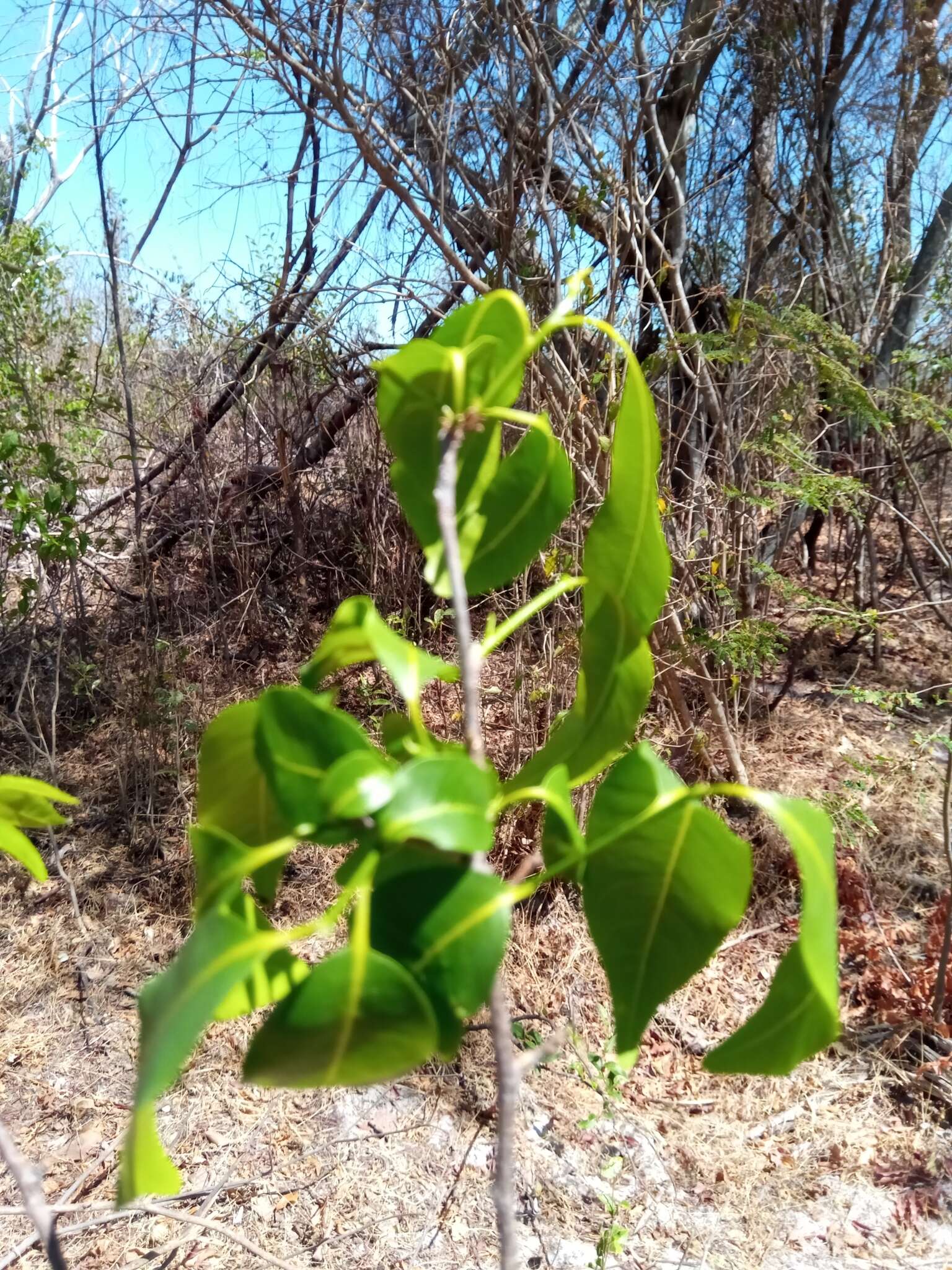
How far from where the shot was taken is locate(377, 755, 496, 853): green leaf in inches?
9.6

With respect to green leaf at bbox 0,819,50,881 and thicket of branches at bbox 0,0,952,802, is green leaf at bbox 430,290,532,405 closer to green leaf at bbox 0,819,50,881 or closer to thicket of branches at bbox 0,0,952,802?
green leaf at bbox 0,819,50,881

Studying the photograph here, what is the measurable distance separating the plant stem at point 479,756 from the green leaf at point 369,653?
0.01m

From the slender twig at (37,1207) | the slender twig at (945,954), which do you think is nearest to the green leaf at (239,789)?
the slender twig at (37,1207)

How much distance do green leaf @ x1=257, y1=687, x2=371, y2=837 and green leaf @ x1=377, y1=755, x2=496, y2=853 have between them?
3 cm

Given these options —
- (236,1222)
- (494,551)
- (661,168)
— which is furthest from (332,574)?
(494,551)

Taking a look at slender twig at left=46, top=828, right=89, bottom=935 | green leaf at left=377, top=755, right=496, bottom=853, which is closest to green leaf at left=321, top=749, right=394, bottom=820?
green leaf at left=377, top=755, right=496, bottom=853

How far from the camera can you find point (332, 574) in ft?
10.8

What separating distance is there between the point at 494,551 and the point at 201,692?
269 cm

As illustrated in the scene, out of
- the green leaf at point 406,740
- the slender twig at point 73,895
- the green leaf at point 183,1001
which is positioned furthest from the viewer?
the slender twig at point 73,895

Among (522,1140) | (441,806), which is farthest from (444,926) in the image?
(522,1140)

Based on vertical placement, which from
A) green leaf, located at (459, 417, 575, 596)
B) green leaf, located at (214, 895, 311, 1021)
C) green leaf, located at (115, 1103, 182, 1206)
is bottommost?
green leaf, located at (115, 1103, 182, 1206)

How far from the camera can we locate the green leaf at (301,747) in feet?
0.91

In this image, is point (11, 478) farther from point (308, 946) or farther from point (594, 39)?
point (594, 39)

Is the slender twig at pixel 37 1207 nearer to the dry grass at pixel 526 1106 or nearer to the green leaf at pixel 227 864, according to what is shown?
the green leaf at pixel 227 864
